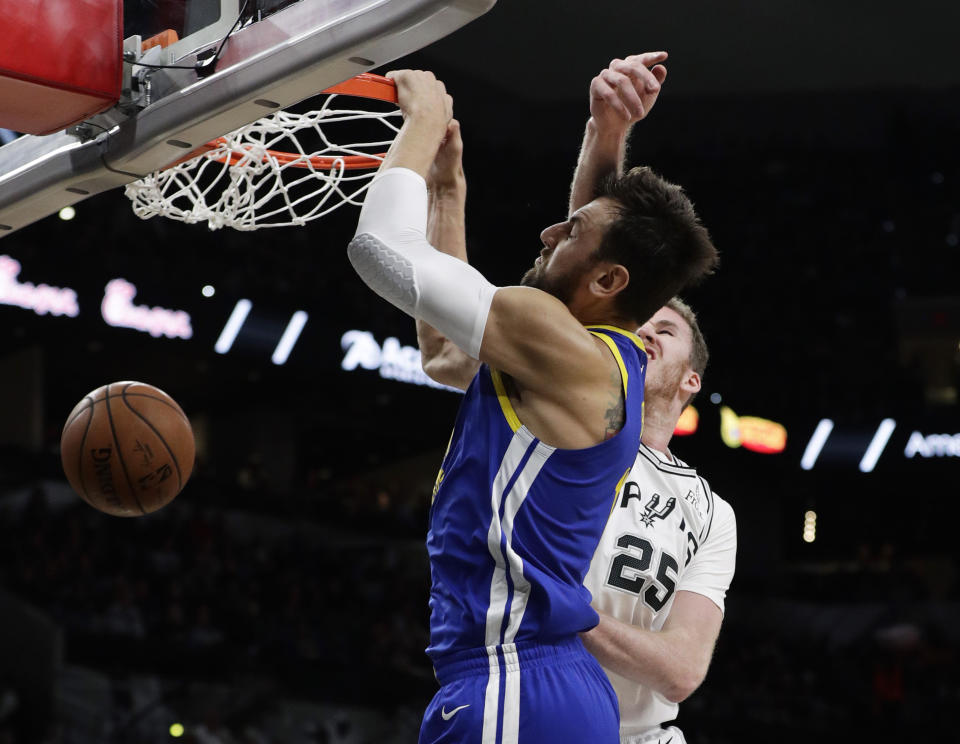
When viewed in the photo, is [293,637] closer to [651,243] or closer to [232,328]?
[232,328]

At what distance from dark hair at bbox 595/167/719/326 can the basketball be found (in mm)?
1469

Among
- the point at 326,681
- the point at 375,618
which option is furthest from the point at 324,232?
the point at 326,681

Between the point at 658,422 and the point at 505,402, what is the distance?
1043 millimetres

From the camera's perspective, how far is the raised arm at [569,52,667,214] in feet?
8.20

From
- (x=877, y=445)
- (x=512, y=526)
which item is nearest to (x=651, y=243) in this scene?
(x=512, y=526)

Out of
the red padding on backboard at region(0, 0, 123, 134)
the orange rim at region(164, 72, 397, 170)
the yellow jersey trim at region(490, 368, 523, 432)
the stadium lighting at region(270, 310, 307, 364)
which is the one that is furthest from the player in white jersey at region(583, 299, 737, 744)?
the stadium lighting at region(270, 310, 307, 364)

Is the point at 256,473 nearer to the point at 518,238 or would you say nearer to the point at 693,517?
the point at 518,238

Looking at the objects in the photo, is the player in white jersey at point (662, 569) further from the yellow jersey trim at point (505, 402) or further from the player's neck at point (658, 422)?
the yellow jersey trim at point (505, 402)

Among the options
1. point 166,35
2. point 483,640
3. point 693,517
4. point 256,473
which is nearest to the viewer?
point 483,640

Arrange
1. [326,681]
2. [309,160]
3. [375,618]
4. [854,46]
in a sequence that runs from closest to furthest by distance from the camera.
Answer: [309,160] → [326,681] → [375,618] → [854,46]

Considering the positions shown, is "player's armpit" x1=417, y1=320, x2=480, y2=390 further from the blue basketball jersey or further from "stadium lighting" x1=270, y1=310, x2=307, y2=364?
"stadium lighting" x1=270, y1=310, x2=307, y2=364

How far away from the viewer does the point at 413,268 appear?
1.94 m

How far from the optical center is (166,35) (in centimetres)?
245

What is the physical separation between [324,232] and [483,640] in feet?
38.4
